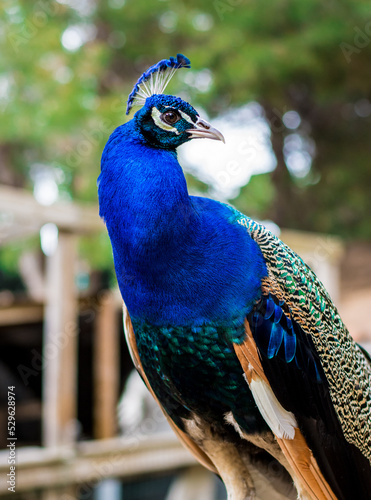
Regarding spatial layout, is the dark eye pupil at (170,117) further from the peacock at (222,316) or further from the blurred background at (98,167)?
the blurred background at (98,167)

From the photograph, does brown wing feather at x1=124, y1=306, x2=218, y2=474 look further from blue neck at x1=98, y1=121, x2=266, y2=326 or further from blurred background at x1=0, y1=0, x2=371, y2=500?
blurred background at x1=0, y1=0, x2=371, y2=500

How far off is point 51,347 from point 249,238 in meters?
2.52

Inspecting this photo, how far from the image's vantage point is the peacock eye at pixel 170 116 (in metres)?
1.41

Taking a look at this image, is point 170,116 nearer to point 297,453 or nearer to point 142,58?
point 297,453

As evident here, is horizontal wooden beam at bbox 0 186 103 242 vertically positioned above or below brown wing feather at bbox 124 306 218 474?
above

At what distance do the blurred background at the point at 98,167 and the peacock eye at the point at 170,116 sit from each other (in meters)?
2.25

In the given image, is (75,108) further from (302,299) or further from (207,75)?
(302,299)

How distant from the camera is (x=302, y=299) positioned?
1.47 meters

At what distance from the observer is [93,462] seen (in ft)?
11.9

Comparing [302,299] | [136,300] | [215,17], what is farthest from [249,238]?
[215,17]

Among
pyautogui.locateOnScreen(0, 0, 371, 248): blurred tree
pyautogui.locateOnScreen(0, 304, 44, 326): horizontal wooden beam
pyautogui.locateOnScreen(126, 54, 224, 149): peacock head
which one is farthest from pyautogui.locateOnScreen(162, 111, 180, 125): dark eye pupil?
pyautogui.locateOnScreen(0, 304, 44, 326): horizontal wooden beam

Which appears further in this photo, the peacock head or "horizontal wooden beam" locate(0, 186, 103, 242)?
"horizontal wooden beam" locate(0, 186, 103, 242)

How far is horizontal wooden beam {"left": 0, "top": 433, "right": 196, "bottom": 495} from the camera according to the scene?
10.9 ft

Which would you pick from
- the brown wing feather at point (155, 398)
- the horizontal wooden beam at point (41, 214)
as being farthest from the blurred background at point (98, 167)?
the brown wing feather at point (155, 398)
